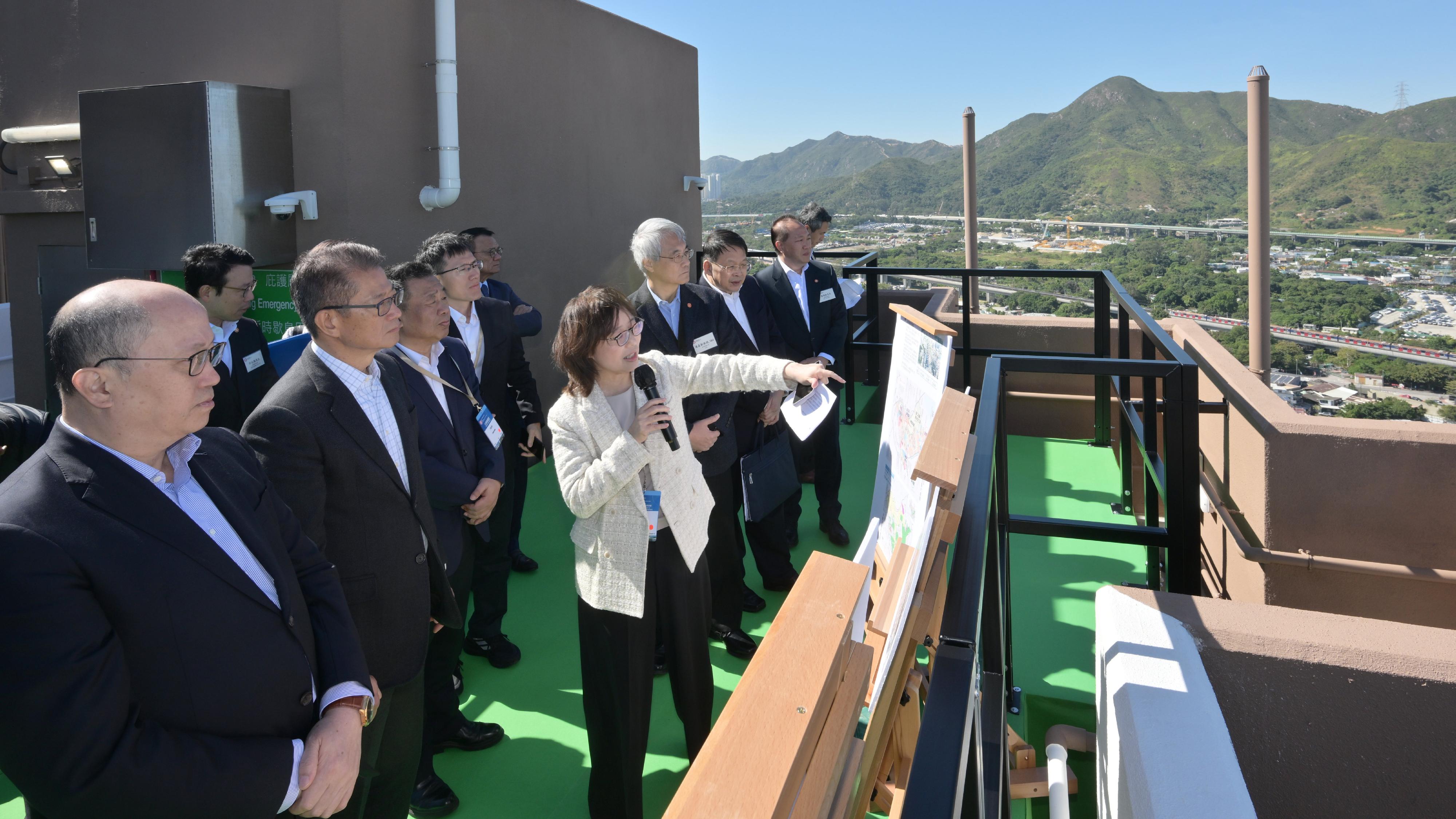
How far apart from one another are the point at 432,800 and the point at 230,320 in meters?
2.11

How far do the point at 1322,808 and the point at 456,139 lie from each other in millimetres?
5440

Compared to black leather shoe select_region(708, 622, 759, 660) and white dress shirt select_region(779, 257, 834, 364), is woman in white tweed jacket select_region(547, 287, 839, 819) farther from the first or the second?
white dress shirt select_region(779, 257, 834, 364)

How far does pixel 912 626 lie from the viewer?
133cm

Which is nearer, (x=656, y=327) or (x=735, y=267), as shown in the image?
(x=656, y=327)

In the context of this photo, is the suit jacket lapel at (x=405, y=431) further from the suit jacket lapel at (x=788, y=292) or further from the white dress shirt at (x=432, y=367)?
the suit jacket lapel at (x=788, y=292)

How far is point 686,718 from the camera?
2748 mm

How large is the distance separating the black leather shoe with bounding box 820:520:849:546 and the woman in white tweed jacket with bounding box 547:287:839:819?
2.22 m

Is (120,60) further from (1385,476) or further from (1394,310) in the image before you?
(1394,310)

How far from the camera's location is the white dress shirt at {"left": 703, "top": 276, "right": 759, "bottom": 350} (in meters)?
4.13

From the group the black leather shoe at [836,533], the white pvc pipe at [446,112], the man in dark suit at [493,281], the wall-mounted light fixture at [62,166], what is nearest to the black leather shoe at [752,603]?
the black leather shoe at [836,533]

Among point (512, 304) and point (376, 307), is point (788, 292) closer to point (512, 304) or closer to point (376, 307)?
point (512, 304)

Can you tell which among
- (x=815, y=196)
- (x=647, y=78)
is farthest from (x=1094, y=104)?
(x=647, y=78)

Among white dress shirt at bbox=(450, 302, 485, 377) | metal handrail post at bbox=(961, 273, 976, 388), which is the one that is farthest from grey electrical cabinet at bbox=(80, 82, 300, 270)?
metal handrail post at bbox=(961, 273, 976, 388)

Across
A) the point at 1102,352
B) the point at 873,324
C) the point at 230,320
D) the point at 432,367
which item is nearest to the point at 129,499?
the point at 432,367
